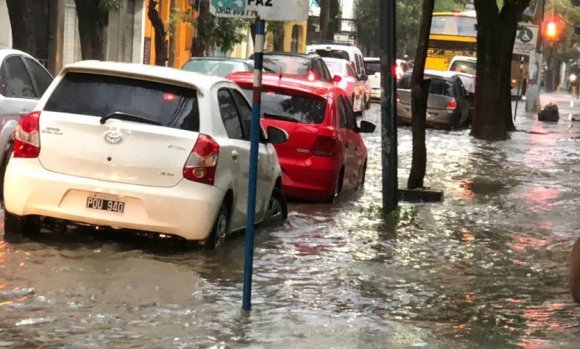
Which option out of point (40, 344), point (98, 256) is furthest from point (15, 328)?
point (98, 256)

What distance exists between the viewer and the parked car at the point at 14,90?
10984mm

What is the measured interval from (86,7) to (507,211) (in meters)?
11.1

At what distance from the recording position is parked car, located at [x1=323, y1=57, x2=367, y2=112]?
29.0 meters

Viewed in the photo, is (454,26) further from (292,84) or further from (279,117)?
(279,117)

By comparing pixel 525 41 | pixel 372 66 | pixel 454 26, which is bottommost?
pixel 372 66

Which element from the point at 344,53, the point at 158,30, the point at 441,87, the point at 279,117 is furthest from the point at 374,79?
the point at 279,117

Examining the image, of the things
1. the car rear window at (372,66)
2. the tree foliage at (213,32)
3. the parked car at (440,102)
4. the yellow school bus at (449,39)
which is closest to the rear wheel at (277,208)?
the tree foliage at (213,32)

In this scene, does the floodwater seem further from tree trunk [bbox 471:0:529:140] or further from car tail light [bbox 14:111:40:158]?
tree trunk [bbox 471:0:529:140]

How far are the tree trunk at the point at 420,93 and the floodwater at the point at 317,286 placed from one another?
136cm

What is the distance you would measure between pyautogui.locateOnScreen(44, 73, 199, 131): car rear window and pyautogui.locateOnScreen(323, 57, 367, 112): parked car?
19257 mm

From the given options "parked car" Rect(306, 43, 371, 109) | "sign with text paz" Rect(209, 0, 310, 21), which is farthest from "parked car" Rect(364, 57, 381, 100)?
"sign with text paz" Rect(209, 0, 310, 21)

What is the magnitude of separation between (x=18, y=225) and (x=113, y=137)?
1.26 meters

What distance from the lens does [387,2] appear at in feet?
42.0

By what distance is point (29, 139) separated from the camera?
8.87 m
